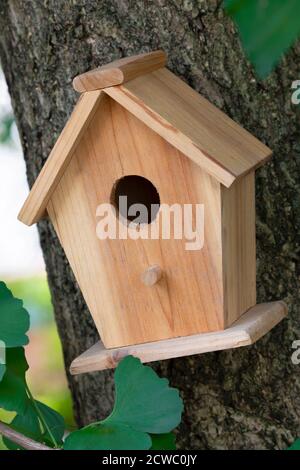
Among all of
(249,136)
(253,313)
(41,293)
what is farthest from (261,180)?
(41,293)

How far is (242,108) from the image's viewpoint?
1.47 m

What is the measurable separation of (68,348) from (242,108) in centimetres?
70

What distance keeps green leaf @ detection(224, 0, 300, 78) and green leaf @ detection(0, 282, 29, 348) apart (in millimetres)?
696

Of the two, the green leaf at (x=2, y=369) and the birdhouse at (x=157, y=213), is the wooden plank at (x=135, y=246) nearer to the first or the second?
the birdhouse at (x=157, y=213)

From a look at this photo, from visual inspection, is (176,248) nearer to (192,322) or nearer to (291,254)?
(192,322)

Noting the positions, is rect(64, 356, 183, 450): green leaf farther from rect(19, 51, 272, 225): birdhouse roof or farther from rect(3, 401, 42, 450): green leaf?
rect(19, 51, 272, 225): birdhouse roof

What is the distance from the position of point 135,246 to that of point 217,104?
33 centimetres

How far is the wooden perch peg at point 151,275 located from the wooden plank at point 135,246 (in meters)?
0.02

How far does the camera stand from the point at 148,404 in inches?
49.3

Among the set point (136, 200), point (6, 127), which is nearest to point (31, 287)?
point (6, 127)

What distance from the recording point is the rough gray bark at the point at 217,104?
1.47 metres

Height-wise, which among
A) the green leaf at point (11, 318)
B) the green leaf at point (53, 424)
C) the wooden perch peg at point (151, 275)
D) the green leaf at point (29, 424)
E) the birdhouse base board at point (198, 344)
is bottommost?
the green leaf at point (53, 424)

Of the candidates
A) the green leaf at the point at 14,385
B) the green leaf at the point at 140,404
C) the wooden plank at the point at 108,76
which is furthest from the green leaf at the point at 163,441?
the wooden plank at the point at 108,76

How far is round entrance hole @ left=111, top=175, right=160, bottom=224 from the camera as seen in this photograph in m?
1.40
